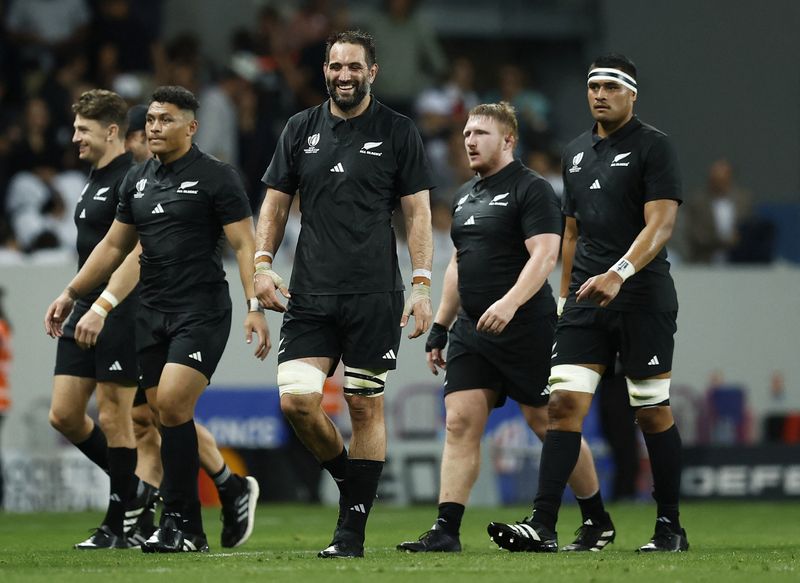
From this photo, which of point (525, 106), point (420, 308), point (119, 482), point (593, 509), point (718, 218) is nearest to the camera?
point (420, 308)

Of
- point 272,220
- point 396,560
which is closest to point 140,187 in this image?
point 272,220

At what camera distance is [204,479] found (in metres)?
15.6

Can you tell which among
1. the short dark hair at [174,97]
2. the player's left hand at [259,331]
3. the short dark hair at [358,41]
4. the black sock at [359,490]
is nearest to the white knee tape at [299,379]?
the player's left hand at [259,331]

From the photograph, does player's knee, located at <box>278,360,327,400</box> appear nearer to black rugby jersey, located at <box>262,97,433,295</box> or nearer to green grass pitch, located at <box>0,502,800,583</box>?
black rugby jersey, located at <box>262,97,433,295</box>

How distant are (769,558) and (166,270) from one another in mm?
3582

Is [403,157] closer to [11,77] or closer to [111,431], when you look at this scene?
[111,431]

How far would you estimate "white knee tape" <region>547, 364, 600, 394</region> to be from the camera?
8.90m

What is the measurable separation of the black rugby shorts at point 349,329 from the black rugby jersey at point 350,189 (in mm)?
59

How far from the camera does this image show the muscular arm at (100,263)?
9.34 metres

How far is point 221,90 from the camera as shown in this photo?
18.8 m

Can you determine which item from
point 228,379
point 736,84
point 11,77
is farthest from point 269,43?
point 736,84

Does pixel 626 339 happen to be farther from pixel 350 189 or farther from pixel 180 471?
pixel 180 471

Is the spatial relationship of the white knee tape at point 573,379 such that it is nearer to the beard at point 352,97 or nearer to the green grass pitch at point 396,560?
the green grass pitch at point 396,560

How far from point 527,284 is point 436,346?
0.90m
